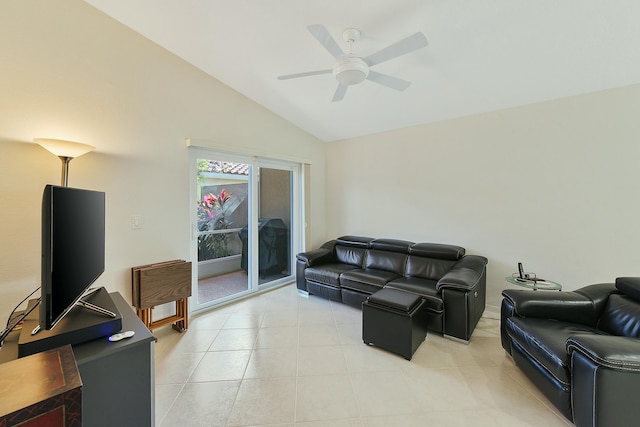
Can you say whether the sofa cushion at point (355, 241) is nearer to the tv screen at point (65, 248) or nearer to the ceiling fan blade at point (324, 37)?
the ceiling fan blade at point (324, 37)

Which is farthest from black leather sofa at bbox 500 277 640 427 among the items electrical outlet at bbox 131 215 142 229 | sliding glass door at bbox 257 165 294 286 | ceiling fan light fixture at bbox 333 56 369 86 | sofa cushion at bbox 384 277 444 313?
electrical outlet at bbox 131 215 142 229

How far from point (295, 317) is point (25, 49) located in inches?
138

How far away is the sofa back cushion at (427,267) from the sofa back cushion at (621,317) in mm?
1343

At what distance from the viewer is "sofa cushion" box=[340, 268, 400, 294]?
10.5 feet

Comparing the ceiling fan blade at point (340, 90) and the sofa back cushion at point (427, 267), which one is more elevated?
the ceiling fan blade at point (340, 90)

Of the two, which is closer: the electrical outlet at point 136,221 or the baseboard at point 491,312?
the electrical outlet at point 136,221

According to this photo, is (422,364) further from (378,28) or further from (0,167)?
(0,167)

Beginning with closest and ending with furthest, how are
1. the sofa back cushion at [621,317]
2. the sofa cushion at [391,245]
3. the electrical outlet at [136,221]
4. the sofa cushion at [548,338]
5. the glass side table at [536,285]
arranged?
the sofa cushion at [548,338]
the sofa back cushion at [621,317]
the glass side table at [536,285]
the electrical outlet at [136,221]
the sofa cushion at [391,245]

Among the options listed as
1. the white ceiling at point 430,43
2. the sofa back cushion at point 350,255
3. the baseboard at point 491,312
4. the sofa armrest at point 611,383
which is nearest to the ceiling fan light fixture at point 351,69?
the white ceiling at point 430,43

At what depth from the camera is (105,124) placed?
8.03ft

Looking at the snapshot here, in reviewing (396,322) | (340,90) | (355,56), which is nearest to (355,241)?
(396,322)

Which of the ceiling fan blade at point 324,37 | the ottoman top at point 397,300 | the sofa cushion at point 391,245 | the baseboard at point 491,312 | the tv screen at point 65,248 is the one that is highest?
the ceiling fan blade at point 324,37

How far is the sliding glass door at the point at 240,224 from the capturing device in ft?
10.9

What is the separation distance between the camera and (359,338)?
2.65 metres
